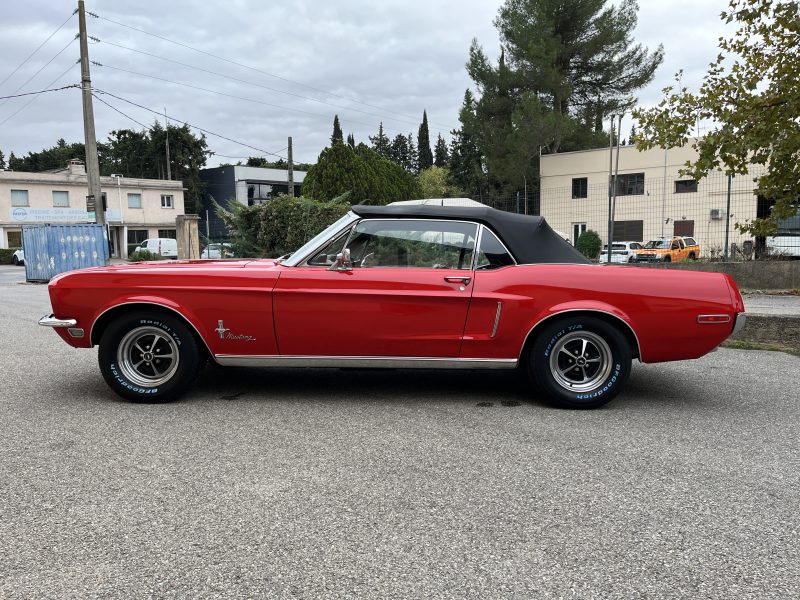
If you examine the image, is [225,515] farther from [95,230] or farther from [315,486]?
[95,230]

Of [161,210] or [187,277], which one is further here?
[161,210]

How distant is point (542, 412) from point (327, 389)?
178cm

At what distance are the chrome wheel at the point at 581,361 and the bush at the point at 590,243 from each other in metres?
26.8

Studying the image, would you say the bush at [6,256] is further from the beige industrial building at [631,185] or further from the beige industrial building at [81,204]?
the beige industrial building at [631,185]

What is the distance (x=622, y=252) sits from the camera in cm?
2955

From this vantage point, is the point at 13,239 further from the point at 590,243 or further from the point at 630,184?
the point at 630,184

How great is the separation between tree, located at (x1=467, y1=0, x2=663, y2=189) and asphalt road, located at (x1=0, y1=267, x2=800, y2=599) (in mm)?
33391

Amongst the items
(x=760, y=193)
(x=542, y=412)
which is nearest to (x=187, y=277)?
(x=542, y=412)

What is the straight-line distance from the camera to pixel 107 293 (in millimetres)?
4781

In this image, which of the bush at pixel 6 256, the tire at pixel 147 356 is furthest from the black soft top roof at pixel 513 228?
the bush at pixel 6 256

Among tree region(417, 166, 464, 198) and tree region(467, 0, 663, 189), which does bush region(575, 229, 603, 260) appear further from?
tree region(417, 166, 464, 198)

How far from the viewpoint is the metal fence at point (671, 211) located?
52.7 feet

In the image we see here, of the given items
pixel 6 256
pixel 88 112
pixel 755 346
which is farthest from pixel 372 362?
pixel 6 256

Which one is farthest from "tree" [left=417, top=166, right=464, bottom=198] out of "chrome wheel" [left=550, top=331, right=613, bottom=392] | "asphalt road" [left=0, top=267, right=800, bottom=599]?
"asphalt road" [left=0, top=267, right=800, bottom=599]
